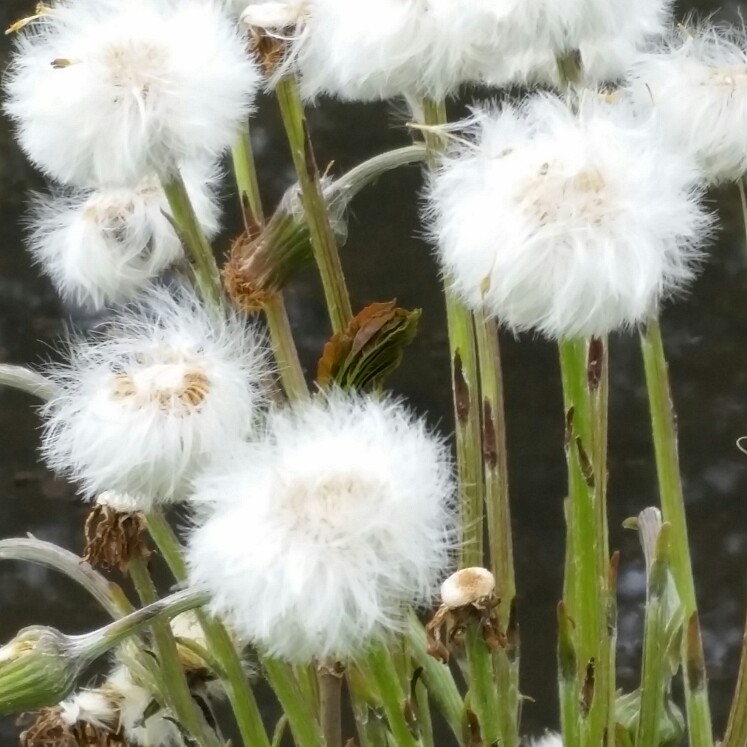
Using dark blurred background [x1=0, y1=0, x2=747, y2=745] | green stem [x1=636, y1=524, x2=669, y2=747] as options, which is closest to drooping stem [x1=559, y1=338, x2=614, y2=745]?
green stem [x1=636, y1=524, x2=669, y2=747]

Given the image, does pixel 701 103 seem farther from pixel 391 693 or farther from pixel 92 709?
pixel 92 709

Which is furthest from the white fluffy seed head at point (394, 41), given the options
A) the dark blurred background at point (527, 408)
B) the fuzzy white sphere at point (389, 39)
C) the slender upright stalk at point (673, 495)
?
the dark blurred background at point (527, 408)

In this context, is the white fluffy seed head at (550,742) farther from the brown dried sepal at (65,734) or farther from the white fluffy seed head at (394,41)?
the white fluffy seed head at (394,41)

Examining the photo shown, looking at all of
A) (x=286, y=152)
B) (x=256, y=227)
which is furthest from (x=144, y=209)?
(x=286, y=152)

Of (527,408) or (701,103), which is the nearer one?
(701,103)

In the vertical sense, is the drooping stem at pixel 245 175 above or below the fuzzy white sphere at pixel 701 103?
below

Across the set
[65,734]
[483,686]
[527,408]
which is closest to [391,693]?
[483,686]
